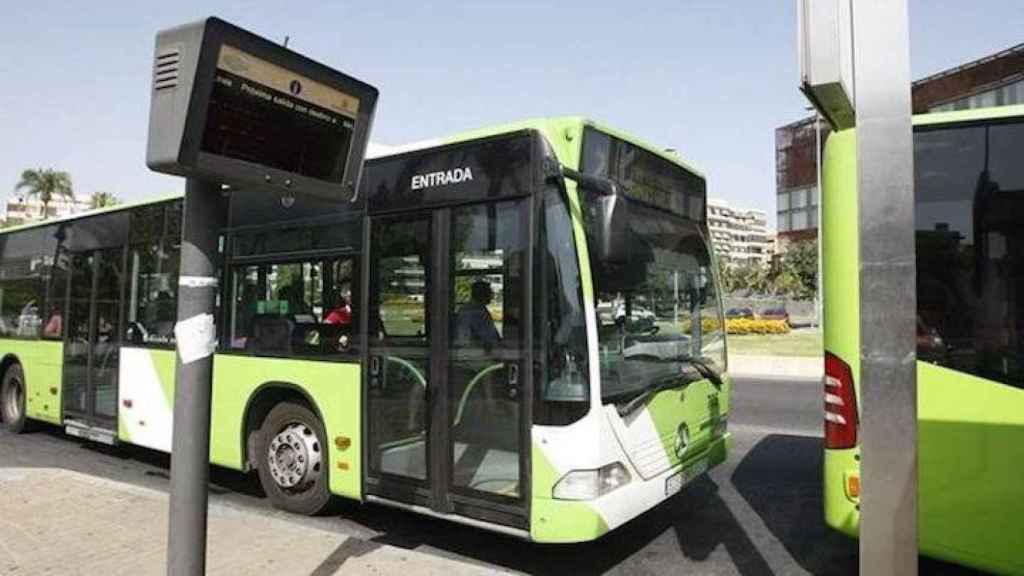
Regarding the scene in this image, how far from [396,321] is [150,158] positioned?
293 centimetres

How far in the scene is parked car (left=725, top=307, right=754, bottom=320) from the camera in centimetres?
4938

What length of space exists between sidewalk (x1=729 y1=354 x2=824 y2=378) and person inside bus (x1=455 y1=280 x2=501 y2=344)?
54.6ft

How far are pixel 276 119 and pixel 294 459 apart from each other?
3.92m

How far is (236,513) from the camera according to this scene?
599 cm

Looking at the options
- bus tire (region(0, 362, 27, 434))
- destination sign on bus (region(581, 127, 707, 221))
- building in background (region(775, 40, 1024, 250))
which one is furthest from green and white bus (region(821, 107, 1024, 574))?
building in background (region(775, 40, 1024, 250))

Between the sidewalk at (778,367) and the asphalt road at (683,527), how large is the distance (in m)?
11.7

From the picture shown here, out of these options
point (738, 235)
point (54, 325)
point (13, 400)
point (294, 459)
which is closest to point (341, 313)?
point (294, 459)

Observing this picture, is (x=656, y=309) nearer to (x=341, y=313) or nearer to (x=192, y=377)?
(x=341, y=313)

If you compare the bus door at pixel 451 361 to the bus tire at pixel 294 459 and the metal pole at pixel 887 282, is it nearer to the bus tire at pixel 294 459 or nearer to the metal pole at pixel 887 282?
the bus tire at pixel 294 459

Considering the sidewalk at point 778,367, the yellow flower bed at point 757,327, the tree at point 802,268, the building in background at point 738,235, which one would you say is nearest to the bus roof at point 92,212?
the sidewalk at point 778,367

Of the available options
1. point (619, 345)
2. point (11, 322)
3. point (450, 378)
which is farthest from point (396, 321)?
point (11, 322)

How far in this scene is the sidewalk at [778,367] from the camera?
67.7 ft

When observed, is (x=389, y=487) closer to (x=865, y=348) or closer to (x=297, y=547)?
(x=297, y=547)

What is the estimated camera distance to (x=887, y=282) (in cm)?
263
